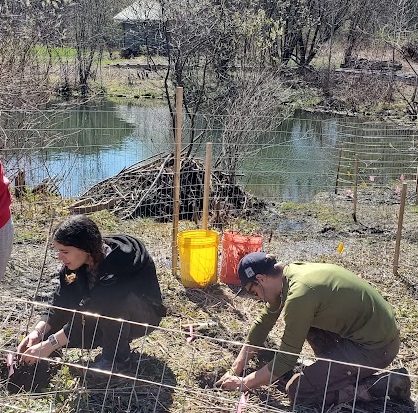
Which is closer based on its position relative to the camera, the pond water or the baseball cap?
the baseball cap

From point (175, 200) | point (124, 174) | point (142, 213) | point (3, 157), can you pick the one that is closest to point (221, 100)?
point (124, 174)

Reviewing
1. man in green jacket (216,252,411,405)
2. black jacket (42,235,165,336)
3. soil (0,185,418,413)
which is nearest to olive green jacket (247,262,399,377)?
man in green jacket (216,252,411,405)

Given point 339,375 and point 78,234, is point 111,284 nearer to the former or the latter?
point 78,234

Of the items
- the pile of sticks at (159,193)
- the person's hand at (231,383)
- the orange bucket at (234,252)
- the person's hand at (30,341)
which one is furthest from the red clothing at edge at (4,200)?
the pile of sticks at (159,193)

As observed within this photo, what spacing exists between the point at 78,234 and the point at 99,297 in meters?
0.38

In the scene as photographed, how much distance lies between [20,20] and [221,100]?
4661mm

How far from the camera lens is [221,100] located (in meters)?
11.6

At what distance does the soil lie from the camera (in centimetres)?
270

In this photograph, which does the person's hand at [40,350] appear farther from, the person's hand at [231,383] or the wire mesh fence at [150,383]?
the person's hand at [231,383]

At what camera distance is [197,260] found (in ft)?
Result: 13.7

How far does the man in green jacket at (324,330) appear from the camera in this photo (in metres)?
2.52

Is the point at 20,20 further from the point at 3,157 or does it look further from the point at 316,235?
the point at 316,235

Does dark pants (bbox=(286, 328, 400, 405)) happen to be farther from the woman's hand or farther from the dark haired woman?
the woman's hand

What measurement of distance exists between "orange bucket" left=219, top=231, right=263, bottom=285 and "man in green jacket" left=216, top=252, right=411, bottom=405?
4.72 ft
